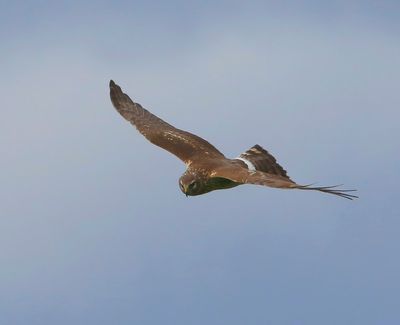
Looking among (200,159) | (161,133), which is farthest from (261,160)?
(161,133)

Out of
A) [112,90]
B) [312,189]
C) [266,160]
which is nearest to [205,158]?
[266,160]

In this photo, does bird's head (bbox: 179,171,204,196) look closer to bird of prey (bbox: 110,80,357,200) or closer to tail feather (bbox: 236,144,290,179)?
bird of prey (bbox: 110,80,357,200)

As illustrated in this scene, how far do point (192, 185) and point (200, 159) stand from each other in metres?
1.50

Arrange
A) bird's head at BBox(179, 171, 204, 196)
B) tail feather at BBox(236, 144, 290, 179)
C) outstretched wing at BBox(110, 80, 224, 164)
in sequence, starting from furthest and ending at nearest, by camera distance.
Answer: outstretched wing at BBox(110, 80, 224, 164)
tail feather at BBox(236, 144, 290, 179)
bird's head at BBox(179, 171, 204, 196)

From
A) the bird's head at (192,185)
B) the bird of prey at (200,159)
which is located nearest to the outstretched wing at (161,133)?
the bird of prey at (200,159)

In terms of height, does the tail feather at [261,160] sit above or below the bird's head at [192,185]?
above

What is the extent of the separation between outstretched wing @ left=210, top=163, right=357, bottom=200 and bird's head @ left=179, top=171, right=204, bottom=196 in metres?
0.42

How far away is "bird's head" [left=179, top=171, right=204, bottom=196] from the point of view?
80.0 feet

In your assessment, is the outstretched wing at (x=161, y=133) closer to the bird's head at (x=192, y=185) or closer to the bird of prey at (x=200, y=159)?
the bird of prey at (x=200, y=159)

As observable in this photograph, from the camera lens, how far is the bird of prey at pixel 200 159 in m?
22.5

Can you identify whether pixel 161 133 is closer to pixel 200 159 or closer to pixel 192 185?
pixel 200 159

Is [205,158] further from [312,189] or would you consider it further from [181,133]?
[312,189]

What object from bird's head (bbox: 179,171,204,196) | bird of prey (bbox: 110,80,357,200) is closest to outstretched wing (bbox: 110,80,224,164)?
bird of prey (bbox: 110,80,357,200)

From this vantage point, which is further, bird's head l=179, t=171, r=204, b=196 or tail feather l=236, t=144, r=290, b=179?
tail feather l=236, t=144, r=290, b=179
